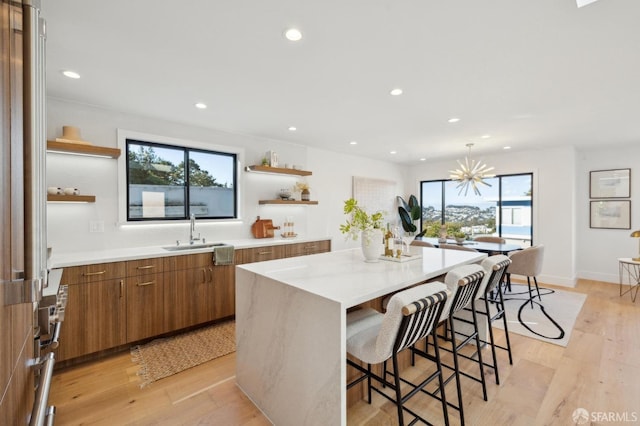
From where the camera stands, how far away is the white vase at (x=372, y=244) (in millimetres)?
2340

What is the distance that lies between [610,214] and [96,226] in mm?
7961

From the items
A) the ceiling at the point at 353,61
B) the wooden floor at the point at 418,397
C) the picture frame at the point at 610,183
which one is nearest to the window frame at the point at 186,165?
the ceiling at the point at 353,61

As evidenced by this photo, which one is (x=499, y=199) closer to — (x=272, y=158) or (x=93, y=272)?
(x=272, y=158)

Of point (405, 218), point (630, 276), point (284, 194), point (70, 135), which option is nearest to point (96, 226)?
point (70, 135)

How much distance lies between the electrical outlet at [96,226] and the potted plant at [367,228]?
2.66m

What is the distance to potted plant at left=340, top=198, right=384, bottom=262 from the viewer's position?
2.30 m

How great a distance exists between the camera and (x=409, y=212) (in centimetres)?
711

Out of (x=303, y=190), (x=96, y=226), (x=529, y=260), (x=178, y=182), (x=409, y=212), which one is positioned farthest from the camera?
(x=409, y=212)

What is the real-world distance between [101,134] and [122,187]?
23.3 inches

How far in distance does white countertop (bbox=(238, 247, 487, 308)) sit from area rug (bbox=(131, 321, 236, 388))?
119 cm

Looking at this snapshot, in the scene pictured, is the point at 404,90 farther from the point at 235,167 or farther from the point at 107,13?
the point at 235,167

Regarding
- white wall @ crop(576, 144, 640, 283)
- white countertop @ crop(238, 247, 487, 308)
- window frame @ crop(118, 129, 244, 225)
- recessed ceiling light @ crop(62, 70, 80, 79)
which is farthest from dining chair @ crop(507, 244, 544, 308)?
→ recessed ceiling light @ crop(62, 70, 80, 79)

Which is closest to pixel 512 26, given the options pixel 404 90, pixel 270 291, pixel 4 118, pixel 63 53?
pixel 404 90

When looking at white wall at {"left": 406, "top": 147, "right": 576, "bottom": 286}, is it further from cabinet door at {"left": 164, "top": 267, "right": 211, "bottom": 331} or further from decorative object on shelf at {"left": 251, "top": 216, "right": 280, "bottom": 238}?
cabinet door at {"left": 164, "top": 267, "right": 211, "bottom": 331}
